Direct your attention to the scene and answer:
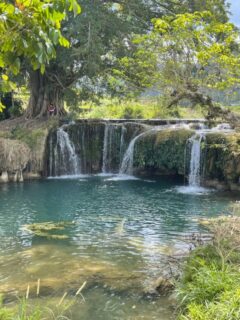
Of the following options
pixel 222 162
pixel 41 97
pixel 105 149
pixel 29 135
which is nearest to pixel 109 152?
pixel 105 149

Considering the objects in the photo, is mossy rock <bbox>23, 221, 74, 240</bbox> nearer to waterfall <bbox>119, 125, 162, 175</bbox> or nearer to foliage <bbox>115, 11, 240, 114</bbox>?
foliage <bbox>115, 11, 240, 114</bbox>

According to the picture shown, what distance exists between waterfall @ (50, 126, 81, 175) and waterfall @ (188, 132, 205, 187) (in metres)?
5.41

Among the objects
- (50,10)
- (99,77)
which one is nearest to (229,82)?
(50,10)

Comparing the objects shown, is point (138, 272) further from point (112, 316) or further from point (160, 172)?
point (160, 172)

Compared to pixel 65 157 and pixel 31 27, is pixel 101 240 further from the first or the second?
pixel 65 157

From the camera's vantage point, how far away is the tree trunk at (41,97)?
71.1ft

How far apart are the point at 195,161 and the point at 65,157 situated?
5.91 metres

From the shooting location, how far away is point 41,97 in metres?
A: 21.9

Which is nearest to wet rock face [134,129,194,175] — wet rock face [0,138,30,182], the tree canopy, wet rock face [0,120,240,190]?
wet rock face [0,120,240,190]

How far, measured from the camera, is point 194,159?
17391mm

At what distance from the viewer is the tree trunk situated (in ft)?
71.1

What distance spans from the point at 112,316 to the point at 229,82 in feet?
16.2

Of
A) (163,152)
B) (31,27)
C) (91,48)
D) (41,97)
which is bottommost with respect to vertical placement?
(163,152)

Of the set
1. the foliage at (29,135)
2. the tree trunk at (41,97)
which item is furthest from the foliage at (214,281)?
the tree trunk at (41,97)
